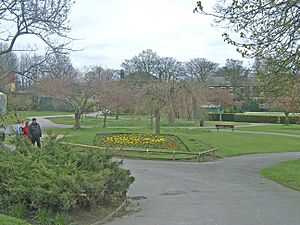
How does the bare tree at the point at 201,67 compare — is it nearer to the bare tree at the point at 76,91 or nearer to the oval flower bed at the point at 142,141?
the bare tree at the point at 76,91

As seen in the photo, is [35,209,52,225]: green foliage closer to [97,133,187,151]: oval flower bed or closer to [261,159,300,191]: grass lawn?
[261,159,300,191]: grass lawn

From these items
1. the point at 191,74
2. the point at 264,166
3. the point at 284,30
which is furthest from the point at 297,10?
the point at 191,74

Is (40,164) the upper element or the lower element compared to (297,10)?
lower

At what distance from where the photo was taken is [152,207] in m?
10.2

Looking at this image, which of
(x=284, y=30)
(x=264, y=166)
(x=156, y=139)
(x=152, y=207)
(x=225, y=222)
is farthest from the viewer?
(x=156, y=139)

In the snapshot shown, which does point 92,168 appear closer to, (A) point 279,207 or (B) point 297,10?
(A) point 279,207

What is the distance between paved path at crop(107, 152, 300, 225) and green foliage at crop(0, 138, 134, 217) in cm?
75

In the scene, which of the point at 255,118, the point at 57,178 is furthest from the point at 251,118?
the point at 57,178

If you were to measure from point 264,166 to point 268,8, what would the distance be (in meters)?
11.3

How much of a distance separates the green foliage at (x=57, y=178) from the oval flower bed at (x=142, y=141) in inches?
557

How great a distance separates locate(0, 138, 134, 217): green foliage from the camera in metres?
8.05

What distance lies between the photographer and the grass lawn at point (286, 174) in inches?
605

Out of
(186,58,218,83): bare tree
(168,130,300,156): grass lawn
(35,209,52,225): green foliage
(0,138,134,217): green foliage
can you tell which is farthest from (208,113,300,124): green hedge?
(35,209,52,225): green foliage

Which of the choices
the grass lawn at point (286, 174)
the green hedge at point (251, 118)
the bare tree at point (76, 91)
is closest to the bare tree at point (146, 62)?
the green hedge at point (251, 118)
